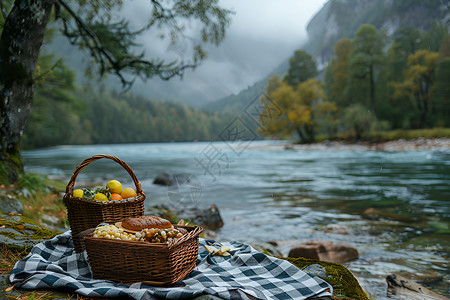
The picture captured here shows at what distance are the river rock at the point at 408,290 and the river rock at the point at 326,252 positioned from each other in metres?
1.17

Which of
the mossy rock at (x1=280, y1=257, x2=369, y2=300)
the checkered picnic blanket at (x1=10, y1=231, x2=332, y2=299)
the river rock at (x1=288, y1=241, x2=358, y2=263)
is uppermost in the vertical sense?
the checkered picnic blanket at (x1=10, y1=231, x2=332, y2=299)

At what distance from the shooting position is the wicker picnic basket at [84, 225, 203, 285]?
1.92m

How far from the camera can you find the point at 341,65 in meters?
45.5

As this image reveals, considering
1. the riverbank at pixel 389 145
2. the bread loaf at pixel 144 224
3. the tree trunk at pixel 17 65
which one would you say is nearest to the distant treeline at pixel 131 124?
the riverbank at pixel 389 145

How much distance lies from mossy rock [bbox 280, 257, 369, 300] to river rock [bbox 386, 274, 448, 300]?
1379 millimetres

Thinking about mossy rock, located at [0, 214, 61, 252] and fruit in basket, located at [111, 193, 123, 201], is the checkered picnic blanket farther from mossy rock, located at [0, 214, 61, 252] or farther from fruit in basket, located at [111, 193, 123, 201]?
fruit in basket, located at [111, 193, 123, 201]

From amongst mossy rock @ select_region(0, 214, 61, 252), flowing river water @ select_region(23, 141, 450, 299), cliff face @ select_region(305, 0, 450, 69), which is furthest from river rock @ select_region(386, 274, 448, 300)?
cliff face @ select_region(305, 0, 450, 69)

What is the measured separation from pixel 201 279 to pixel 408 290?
8.15 feet

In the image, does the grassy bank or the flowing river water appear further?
the grassy bank

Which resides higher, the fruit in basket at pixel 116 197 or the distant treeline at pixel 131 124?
the distant treeline at pixel 131 124

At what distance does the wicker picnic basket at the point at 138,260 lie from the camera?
1919 mm

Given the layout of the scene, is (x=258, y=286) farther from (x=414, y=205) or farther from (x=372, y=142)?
(x=372, y=142)

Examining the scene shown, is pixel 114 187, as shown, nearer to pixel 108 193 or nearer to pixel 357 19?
pixel 108 193

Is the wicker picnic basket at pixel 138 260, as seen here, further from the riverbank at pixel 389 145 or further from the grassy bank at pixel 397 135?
the grassy bank at pixel 397 135
